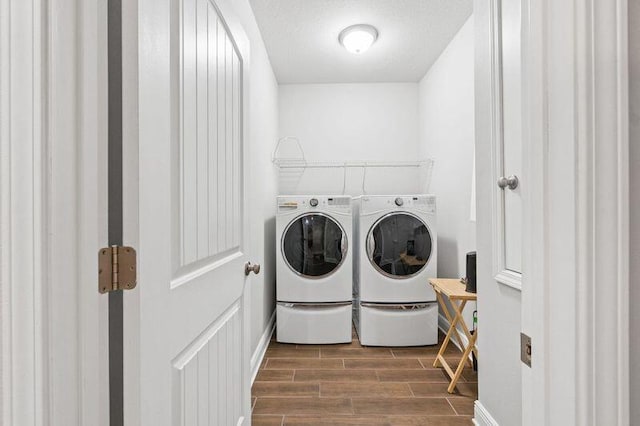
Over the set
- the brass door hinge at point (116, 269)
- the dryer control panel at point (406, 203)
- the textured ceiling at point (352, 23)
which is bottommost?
the brass door hinge at point (116, 269)

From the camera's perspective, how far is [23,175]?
521 mm

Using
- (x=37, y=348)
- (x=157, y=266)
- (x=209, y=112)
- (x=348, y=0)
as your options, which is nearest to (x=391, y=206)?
(x=348, y=0)

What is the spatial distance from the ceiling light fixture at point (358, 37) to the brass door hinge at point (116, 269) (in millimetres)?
2679

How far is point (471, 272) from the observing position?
2.17m

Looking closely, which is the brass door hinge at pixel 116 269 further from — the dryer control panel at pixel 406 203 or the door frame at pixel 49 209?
the dryer control panel at pixel 406 203

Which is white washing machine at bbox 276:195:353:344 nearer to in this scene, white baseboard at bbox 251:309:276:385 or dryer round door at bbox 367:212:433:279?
white baseboard at bbox 251:309:276:385

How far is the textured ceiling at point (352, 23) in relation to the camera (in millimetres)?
2531

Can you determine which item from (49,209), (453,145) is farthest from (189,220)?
(453,145)

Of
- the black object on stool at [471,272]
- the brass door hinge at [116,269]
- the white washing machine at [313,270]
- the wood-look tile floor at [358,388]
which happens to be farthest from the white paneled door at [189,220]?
the white washing machine at [313,270]

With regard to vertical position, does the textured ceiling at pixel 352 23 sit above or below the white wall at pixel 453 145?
above

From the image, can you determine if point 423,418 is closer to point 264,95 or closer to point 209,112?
point 209,112

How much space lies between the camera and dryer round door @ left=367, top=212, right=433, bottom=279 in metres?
2.98
